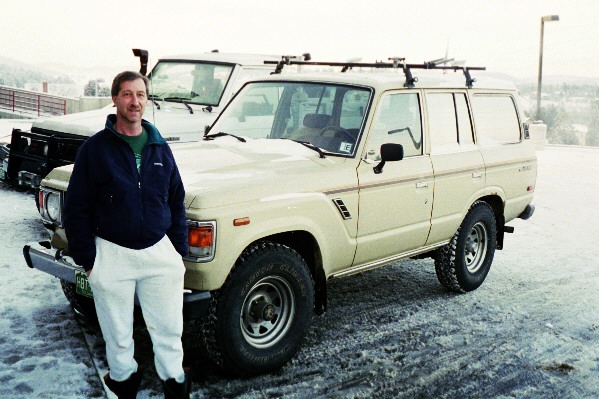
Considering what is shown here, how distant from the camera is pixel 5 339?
4.75m

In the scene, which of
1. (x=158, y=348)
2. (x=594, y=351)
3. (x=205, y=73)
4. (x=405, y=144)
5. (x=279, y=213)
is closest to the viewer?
(x=158, y=348)

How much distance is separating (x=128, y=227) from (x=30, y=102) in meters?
31.4

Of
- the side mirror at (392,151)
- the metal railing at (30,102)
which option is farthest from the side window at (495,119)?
the metal railing at (30,102)

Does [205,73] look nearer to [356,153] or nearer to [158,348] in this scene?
[356,153]

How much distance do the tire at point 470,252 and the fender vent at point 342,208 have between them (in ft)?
5.58

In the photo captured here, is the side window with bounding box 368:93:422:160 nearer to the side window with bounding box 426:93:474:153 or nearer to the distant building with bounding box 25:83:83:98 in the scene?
the side window with bounding box 426:93:474:153

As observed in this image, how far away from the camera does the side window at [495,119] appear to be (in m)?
6.29

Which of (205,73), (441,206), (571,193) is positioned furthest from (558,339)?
(571,193)

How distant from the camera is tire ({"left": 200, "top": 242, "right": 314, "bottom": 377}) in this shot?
4074mm

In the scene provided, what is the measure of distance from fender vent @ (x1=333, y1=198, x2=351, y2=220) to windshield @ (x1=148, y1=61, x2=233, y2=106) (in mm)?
4455

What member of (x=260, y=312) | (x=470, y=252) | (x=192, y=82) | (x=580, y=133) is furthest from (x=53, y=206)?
(x=580, y=133)

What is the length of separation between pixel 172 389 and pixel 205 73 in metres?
6.04

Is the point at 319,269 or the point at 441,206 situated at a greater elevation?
the point at 441,206

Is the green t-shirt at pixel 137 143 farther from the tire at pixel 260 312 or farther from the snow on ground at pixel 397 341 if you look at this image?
the snow on ground at pixel 397 341
